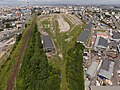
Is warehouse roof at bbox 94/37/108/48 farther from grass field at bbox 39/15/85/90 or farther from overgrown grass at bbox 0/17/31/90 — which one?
overgrown grass at bbox 0/17/31/90

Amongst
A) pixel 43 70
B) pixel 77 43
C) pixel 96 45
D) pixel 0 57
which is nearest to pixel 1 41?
pixel 0 57

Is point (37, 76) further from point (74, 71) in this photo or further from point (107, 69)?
point (107, 69)

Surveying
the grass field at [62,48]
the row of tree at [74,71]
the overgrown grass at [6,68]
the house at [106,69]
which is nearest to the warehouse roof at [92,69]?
the house at [106,69]

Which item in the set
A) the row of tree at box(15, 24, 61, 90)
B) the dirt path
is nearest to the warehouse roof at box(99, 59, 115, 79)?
the row of tree at box(15, 24, 61, 90)

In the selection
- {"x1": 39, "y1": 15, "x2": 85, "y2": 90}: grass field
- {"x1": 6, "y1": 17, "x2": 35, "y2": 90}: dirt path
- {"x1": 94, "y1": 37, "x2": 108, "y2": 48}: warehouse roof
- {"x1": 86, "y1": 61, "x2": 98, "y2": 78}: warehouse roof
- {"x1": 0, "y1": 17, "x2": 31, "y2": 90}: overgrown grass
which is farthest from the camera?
{"x1": 94, "y1": 37, "x2": 108, "y2": 48}: warehouse roof

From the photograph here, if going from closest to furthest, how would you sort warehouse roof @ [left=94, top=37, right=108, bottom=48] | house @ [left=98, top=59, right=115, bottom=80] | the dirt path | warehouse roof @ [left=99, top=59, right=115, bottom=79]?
the dirt path
house @ [left=98, top=59, right=115, bottom=80]
warehouse roof @ [left=99, top=59, right=115, bottom=79]
warehouse roof @ [left=94, top=37, right=108, bottom=48]

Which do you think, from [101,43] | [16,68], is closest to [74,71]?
[16,68]
